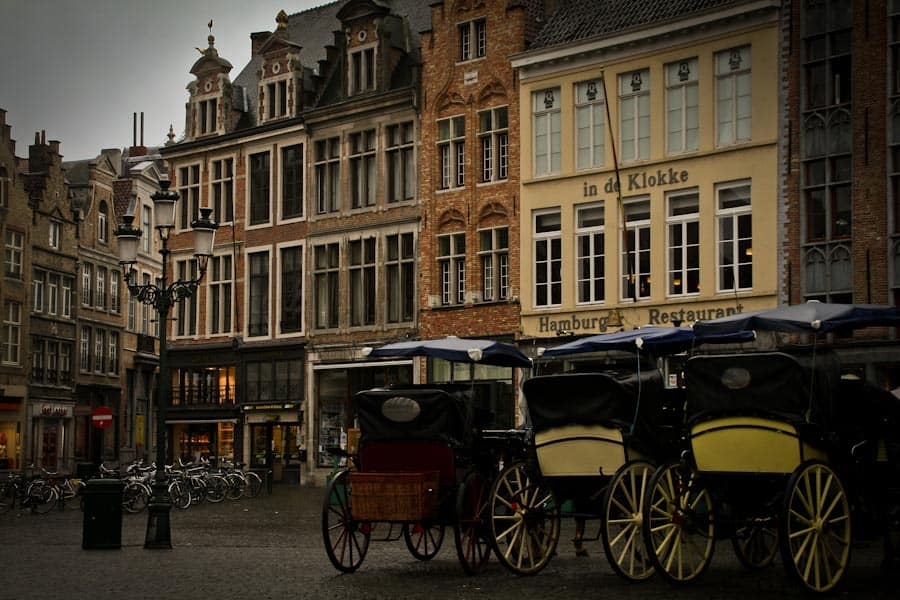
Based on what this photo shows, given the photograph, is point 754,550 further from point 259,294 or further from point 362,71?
point 259,294

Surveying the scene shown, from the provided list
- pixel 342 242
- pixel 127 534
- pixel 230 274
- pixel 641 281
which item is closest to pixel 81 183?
pixel 230 274

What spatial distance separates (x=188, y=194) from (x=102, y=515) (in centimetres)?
2541

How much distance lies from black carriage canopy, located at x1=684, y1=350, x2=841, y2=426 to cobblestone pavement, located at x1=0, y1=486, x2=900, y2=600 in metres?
1.64

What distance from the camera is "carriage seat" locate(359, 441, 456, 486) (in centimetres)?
1462

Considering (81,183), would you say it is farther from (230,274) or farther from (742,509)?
(742,509)

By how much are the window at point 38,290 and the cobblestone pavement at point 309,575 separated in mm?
33031

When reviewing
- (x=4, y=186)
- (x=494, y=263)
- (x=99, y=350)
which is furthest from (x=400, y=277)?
(x=99, y=350)

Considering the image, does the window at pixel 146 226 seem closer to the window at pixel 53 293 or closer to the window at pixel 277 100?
the window at pixel 53 293

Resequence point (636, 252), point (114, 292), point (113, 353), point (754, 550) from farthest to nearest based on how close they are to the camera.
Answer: point (114, 292) → point (113, 353) → point (636, 252) → point (754, 550)

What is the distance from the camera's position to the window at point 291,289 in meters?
40.0

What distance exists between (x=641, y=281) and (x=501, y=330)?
425 cm

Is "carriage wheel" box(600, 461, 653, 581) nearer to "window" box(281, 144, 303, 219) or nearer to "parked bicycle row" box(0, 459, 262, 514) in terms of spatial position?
"parked bicycle row" box(0, 459, 262, 514)

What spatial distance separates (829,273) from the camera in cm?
2747

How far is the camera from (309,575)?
14539 millimetres
